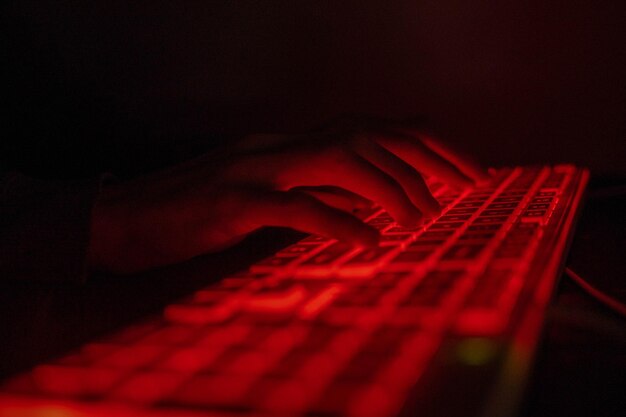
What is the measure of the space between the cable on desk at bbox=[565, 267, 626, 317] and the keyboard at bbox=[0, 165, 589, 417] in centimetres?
5

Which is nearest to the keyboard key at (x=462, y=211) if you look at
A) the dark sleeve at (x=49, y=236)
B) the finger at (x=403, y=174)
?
the finger at (x=403, y=174)

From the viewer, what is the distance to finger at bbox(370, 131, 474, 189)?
2.53 ft

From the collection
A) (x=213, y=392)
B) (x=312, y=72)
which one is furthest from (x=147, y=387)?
(x=312, y=72)

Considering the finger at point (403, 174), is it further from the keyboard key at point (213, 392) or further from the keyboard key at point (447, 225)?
the keyboard key at point (213, 392)

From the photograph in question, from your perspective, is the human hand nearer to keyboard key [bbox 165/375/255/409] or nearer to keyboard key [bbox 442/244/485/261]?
keyboard key [bbox 442/244/485/261]

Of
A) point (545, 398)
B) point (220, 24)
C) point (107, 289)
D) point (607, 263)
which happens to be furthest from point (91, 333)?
point (220, 24)

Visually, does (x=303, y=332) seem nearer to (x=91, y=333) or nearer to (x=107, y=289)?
(x=91, y=333)

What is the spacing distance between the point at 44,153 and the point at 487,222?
3.03 ft

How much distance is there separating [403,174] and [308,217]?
0.50ft

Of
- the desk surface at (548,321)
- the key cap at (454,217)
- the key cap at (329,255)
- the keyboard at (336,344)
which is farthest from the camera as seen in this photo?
the key cap at (454,217)

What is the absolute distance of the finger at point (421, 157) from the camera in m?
0.77

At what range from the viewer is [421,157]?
78 centimetres

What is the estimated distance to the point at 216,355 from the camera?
0.32 metres

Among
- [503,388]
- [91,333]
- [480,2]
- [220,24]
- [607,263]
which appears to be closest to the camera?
[503,388]
